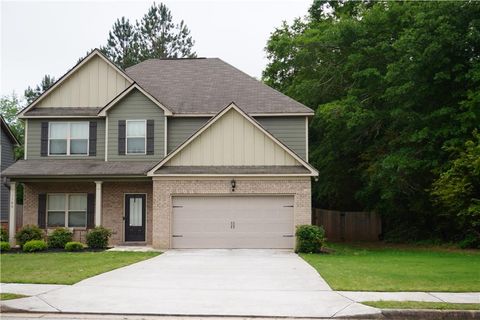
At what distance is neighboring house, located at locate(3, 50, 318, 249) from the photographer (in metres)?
21.9

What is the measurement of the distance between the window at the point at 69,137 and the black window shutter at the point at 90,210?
7.57 feet

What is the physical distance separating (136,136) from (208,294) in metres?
14.6

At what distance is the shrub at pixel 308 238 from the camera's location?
67.9 ft

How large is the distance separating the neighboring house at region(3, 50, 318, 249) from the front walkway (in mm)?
6472

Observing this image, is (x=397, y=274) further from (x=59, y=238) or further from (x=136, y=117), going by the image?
(x=136, y=117)

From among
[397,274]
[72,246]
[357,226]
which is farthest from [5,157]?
[397,274]

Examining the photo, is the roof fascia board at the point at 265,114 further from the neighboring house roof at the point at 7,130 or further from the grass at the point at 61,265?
the neighboring house roof at the point at 7,130

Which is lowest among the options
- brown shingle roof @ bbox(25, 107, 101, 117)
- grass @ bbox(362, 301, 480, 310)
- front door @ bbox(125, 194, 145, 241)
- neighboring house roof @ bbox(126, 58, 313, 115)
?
grass @ bbox(362, 301, 480, 310)

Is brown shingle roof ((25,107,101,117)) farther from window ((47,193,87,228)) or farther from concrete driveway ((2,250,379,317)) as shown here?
concrete driveway ((2,250,379,317))

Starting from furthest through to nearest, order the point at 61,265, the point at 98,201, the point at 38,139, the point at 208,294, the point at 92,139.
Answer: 1. the point at 38,139
2. the point at 92,139
3. the point at 98,201
4. the point at 61,265
5. the point at 208,294

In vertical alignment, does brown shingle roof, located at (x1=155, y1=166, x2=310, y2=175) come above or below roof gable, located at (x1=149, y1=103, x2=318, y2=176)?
below

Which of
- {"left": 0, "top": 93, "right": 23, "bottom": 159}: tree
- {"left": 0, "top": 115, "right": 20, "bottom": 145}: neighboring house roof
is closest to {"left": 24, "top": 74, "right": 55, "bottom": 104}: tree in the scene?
{"left": 0, "top": 93, "right": 23, "bottom": 159}: tree

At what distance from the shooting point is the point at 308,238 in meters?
20.7

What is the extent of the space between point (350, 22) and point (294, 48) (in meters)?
3.78
